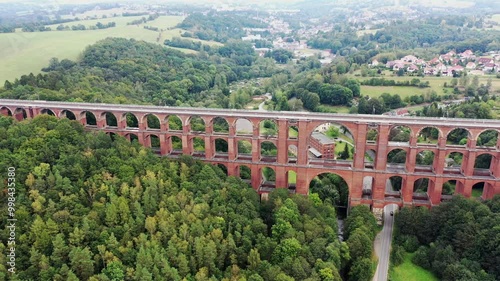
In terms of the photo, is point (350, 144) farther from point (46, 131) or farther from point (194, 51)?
point (194, 51)

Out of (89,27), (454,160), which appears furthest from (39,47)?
(454,160)

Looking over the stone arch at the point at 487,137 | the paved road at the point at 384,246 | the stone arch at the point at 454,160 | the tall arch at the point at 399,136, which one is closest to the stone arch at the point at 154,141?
the paved road at the point at 384,246

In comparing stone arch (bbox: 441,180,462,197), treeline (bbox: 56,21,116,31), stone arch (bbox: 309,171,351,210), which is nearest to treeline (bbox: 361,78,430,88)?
stone arch (bbox: 441,180,462,197)

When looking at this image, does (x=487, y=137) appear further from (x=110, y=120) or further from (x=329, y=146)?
(x=110, y=120)

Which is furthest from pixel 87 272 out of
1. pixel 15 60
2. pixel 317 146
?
pixel 15 60

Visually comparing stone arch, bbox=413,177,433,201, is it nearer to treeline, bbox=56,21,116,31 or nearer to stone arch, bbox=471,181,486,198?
stone arch, bbox=471,181,486,198

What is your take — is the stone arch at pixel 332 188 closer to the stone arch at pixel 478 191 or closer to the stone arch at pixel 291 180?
the stone arch at pixel 291 180

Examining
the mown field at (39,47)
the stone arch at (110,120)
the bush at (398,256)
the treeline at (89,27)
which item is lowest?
the bush at (398,256)
